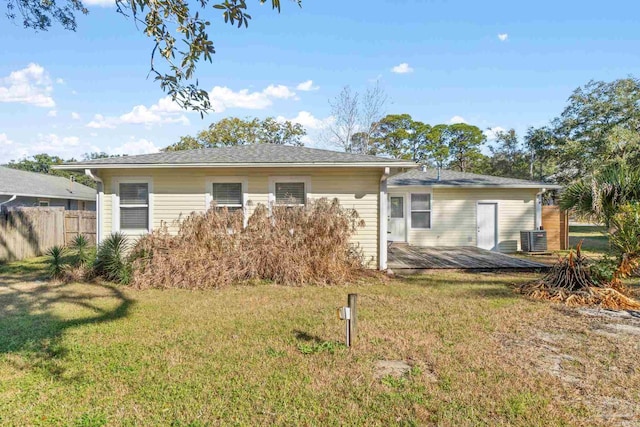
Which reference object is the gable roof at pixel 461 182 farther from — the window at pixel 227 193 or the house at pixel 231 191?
the window at pixel 227 193

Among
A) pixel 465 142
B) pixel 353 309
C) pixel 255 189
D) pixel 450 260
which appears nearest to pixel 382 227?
pixel 450 260

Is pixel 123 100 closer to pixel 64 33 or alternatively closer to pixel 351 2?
pixel 64 33

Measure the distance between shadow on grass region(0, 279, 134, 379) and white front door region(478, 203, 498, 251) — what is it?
12.1 metres

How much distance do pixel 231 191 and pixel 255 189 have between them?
619 mm

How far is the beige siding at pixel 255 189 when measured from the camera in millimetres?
8992

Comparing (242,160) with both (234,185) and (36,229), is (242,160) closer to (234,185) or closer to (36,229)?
(234,185)

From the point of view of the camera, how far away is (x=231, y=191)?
9.12 m

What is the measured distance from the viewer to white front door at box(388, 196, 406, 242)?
46.2ft

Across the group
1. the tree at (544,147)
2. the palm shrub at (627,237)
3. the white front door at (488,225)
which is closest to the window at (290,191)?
the palm shrub at (627,237)

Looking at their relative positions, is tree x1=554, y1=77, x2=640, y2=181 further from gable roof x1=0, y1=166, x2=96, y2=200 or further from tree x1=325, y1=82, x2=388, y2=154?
gable roof x1=0, y1=166, x2=96, y2=200

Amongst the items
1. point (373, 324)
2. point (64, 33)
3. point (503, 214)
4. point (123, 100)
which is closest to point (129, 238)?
point (123, 100)

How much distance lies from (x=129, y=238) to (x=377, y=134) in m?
26.2

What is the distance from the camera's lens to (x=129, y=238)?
8953mm

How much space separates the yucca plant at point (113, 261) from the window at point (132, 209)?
0.57 m
